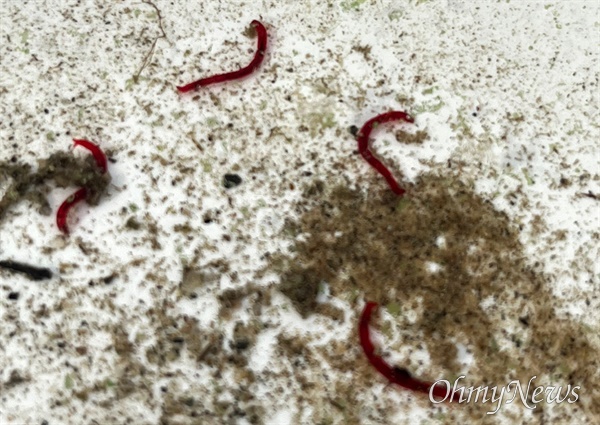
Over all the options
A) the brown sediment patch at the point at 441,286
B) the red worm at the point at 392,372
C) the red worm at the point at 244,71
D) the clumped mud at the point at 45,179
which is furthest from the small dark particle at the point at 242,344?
the red worm at the point at 244,71

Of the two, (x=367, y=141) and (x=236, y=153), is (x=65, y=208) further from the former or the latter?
(x=367, y=141)

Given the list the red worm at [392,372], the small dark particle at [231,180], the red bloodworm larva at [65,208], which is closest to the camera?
the red worm at [392,372]

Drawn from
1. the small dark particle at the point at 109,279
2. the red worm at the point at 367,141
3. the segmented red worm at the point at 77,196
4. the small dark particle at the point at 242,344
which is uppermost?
the red worm at the point at 367,141

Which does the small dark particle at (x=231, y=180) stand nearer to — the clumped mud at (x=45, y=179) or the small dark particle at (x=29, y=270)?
the clumped mud at (x=45, y=179)

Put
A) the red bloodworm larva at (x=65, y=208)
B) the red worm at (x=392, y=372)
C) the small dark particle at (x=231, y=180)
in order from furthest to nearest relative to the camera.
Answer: the small dark particle at (x=231, y=180)
the red bloodworm larva at (x=65, y=208)
the red worm at (x=392, y=372)

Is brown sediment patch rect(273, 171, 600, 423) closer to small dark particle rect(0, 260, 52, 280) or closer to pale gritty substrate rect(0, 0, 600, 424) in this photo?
pale gritty substrate rect(0, 0, 600, 424)
